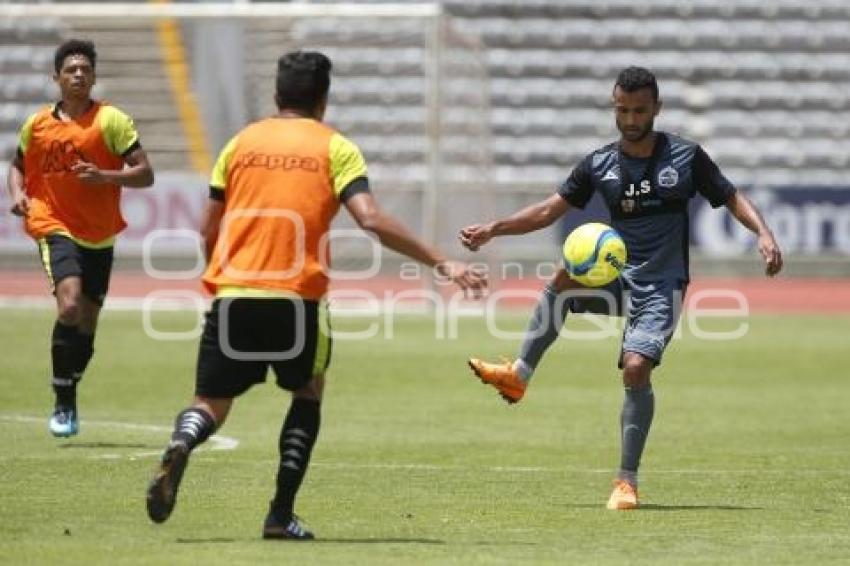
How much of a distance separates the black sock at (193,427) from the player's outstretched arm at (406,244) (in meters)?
1.04

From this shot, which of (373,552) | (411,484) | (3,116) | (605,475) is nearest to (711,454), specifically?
(605,475)

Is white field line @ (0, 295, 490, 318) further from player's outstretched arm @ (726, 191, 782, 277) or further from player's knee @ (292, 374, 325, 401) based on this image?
player's knee @ (292, 374, 325, 401)

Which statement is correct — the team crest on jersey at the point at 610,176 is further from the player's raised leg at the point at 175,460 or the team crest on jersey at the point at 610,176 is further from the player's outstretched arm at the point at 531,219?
the player's raised leg at the point at 175,460

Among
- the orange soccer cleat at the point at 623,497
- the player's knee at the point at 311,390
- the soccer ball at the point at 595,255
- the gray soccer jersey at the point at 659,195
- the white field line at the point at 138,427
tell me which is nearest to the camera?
the player's knee at the point at 311,390

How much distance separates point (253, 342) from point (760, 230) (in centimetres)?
310

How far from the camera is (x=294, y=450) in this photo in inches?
333

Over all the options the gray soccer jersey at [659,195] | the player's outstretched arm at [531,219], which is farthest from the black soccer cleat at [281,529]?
the gray soccer jersey at [659,195]

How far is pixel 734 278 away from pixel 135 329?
470 inches

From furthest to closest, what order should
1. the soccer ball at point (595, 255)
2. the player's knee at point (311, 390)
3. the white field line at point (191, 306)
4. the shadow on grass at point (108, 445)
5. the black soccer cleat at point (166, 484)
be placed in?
the white field line at point (191, 306), the shadow on grass at point (108, 445), the soccer ball at point (595, 255), the player's knee at point (311, 390), the black soccer cleat at point (166, 484)

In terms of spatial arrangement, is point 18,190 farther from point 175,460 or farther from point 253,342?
point 175,460

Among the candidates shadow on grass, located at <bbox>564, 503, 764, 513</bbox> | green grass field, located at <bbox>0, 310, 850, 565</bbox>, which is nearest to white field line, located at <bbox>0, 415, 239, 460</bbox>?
green grass field, located at <bbox>0, 310, 850, 565</bbox>

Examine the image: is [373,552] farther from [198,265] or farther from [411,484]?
[198,265]

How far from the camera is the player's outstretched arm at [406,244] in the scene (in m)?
8.15

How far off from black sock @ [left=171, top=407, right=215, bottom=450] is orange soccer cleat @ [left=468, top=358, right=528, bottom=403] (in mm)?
2708
